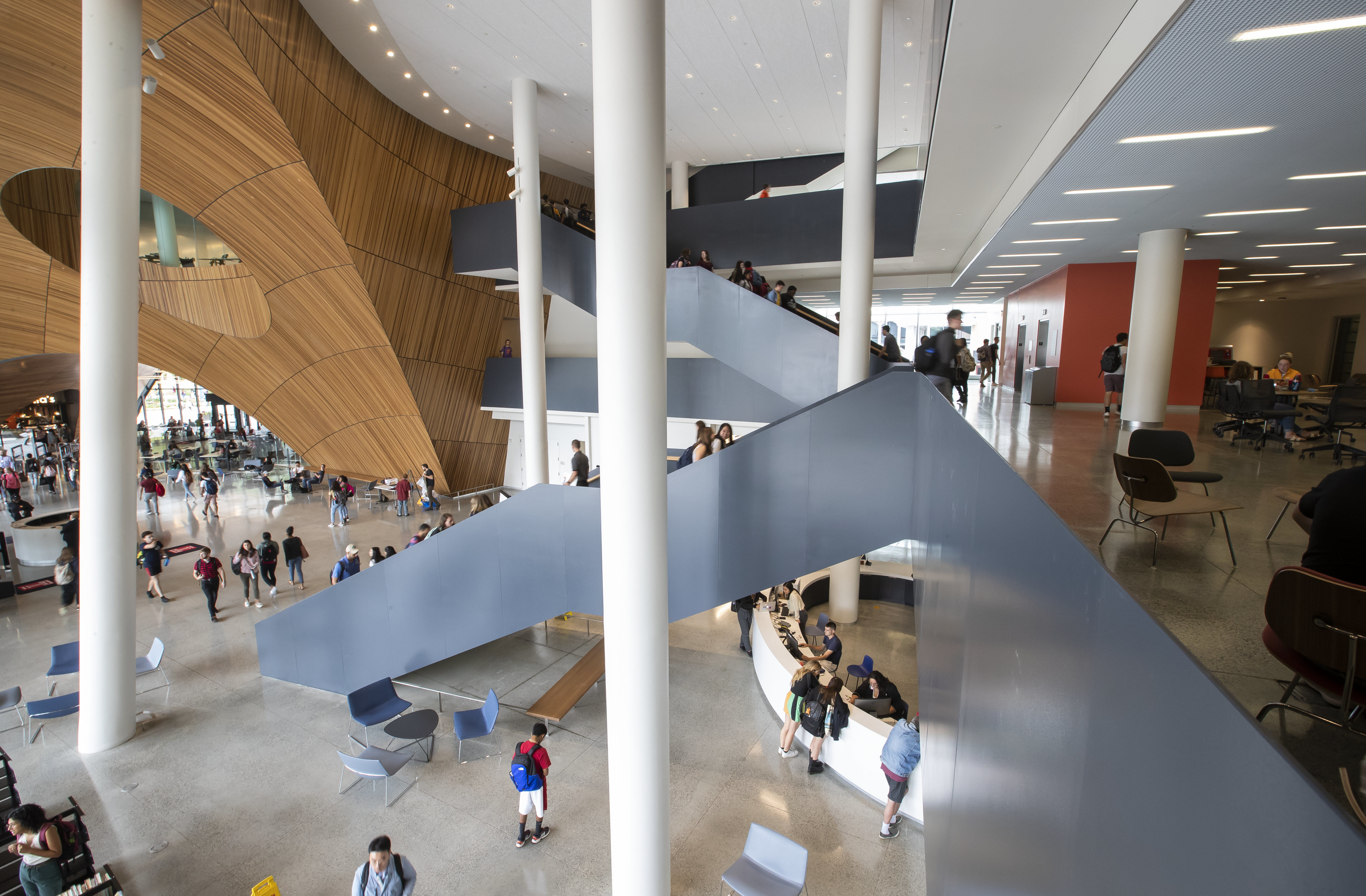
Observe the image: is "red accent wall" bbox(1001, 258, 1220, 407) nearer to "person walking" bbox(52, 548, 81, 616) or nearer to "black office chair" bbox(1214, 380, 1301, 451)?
"black office chair" bbox(1214, 380, 1301, 451)

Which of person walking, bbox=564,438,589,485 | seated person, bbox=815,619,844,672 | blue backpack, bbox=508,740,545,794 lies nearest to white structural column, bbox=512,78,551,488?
person walking, bbox=564,438,589,485

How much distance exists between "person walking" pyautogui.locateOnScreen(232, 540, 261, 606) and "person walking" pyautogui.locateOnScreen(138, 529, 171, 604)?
4.40 ft

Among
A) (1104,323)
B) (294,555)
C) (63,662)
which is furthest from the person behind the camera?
(1104,323)

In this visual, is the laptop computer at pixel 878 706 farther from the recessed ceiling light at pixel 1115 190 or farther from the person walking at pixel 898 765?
the recessed ceiling light at pixel 1115 190

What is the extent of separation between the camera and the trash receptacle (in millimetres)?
13617

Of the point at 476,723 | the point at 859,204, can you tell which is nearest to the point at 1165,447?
the point at 859,204

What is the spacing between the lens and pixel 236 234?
14.2 m

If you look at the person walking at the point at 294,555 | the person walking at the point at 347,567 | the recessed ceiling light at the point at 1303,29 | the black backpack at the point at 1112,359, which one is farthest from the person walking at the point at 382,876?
the black backpack at the point at 1112,359

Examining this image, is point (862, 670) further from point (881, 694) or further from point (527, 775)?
point (527, 775)

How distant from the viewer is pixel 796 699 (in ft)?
24.6

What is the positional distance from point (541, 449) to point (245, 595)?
22.1 feet

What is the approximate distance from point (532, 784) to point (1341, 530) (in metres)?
6.53

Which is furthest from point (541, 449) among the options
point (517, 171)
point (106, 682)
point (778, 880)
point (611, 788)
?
point (778, 880)

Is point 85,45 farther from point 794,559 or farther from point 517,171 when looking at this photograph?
point 794,559
